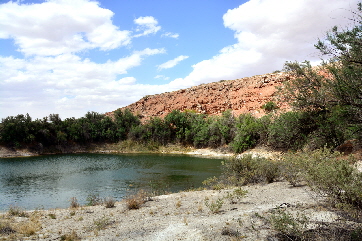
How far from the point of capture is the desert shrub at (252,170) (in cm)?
1476

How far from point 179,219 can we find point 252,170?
7.15m

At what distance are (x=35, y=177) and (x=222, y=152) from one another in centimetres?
2453

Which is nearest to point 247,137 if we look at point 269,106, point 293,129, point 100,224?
point 269,106

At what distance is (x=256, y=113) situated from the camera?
4822cm

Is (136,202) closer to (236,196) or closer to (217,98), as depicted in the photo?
(236,196)

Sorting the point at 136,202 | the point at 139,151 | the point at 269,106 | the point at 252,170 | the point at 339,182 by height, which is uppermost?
the point at 269,106

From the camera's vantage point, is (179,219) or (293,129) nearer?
(179,219)

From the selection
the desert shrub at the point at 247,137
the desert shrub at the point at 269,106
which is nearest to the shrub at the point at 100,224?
the desert shrub at the point at 247,137

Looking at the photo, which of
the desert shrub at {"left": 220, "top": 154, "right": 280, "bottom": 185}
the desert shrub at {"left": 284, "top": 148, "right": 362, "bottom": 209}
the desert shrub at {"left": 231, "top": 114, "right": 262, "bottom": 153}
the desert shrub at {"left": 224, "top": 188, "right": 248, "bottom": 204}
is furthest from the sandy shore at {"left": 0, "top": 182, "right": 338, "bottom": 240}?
the desert shrub at {"left": 231, "top": 114, "right": 262, "bottom": 153}

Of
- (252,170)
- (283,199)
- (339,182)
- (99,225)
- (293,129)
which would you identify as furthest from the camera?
(293,129)

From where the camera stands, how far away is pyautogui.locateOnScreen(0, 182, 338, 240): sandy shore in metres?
7.59

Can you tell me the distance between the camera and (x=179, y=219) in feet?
30.4

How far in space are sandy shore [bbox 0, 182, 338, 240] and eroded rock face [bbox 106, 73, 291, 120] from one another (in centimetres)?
4071

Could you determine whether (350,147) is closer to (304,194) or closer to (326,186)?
(304,194)
